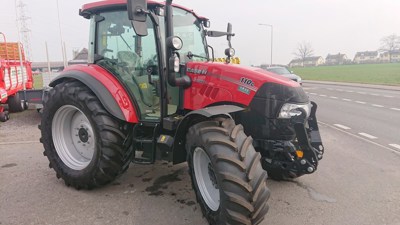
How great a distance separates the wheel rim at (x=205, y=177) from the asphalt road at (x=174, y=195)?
0.94 ft

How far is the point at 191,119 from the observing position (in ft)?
11.0

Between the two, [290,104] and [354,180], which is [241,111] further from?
[354,180]

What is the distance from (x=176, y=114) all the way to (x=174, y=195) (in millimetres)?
1009

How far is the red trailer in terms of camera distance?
9.04 metres

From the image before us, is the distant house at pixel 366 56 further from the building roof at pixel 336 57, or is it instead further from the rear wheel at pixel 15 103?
the rear wheel at pixel 15 103

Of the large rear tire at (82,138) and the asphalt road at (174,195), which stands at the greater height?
the large rear tire at (82,138)

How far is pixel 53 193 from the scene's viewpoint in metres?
4.02

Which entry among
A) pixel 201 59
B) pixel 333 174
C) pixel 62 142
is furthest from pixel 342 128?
pixel 62 142

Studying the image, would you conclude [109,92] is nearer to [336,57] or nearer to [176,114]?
[176,114]

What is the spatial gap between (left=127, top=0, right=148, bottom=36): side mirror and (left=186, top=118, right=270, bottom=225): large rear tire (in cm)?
120

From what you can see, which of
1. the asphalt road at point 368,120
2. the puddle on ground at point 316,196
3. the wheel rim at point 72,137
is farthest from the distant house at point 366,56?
the wheel rim at point 72,137

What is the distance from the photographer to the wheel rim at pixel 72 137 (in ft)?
14.3

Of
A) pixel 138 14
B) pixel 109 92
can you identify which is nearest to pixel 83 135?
pixel 109 92

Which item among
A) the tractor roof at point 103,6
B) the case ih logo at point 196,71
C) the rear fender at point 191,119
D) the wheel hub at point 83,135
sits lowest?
the wheel hub at point 83,135
